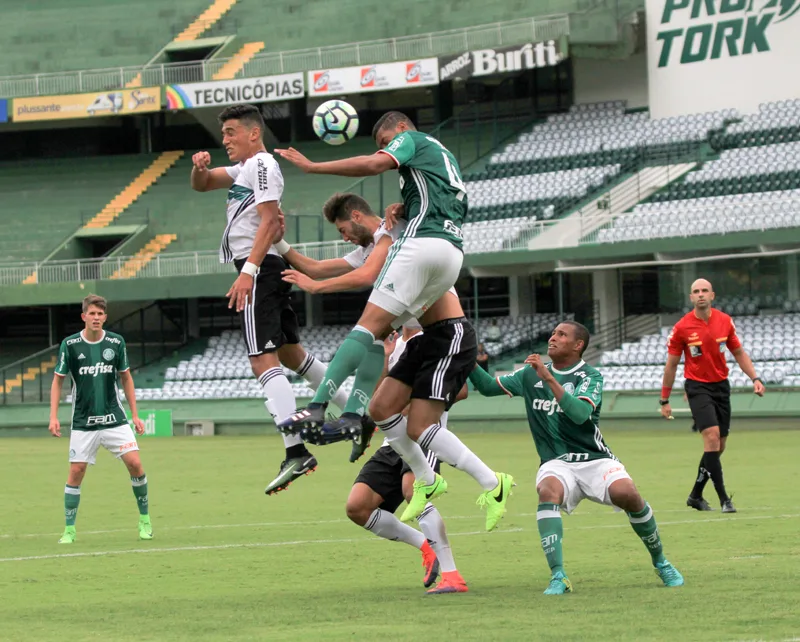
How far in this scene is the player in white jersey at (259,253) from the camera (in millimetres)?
9227

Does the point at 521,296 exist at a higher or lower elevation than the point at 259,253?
lower

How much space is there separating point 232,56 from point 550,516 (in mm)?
39804

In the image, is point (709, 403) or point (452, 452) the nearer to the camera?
point (452, 452)

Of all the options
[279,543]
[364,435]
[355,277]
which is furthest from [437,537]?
[279,543]

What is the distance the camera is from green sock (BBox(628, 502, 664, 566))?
8.18m

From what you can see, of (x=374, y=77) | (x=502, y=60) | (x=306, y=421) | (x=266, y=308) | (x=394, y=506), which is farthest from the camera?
(x=374, y=77)

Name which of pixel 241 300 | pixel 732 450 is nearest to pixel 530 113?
pixel 732 450

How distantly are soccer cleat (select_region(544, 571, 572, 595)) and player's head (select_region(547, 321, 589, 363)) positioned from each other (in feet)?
4.42

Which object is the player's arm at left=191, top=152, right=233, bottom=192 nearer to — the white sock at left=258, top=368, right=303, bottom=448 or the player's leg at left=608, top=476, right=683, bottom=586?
the white sock at left=258, top=368, right=303, bottom=448

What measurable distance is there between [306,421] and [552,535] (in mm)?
1666

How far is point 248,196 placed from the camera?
9.43 m

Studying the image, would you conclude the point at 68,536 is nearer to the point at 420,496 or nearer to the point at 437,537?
the point at 437,537

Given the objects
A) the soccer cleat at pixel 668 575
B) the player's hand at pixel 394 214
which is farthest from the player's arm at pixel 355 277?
the soccer cleat at pixel 668 575

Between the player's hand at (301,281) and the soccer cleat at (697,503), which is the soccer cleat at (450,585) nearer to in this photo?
the player's hand at (301,281)
